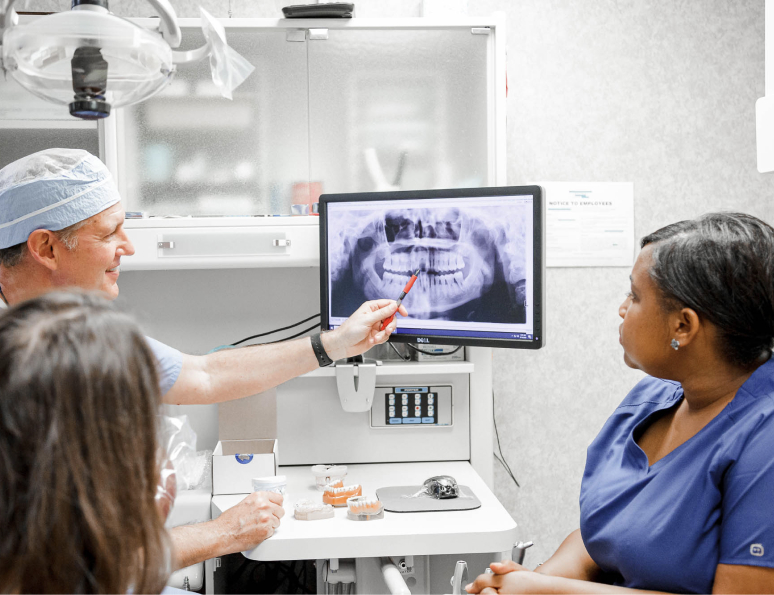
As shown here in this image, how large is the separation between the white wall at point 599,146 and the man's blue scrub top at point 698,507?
4.01ft

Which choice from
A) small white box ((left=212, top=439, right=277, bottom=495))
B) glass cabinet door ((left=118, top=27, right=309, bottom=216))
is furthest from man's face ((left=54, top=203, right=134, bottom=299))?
small white box ((left=212, top=439, right=277, bottom=495))

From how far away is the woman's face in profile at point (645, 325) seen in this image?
47.0 inches

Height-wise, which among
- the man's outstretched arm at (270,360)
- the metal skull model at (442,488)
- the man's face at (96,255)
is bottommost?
the metal skull model at (442,488)

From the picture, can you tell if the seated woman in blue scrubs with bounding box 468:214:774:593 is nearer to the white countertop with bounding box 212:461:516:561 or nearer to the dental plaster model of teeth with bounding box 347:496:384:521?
the white countertop with bounding box 212:461:516:561

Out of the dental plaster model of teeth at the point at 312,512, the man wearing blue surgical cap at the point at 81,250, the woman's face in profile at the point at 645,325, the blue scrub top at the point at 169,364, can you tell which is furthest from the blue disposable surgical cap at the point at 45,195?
the woman's face in profile at the point at 645,325

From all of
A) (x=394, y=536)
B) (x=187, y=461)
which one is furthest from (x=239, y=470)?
(x=394, y=536)

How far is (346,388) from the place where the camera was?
76.4 inches

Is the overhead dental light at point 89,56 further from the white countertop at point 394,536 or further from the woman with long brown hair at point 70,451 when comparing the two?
the white countertop at point 394,536

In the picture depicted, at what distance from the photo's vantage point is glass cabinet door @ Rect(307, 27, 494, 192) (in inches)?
77.5

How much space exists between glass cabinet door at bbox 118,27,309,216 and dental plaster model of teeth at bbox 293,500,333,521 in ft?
2.77

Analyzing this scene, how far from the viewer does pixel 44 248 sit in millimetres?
1425

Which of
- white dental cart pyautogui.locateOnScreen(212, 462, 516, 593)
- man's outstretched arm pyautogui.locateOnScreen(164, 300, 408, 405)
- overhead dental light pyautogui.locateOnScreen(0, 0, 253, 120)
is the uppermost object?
overhead dental light pyautogui.locateOnScreen(0, 0, 253, 120)

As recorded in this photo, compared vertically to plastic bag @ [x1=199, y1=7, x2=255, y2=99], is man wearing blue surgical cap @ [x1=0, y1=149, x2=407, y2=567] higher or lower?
lower

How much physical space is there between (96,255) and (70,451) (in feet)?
3.33
